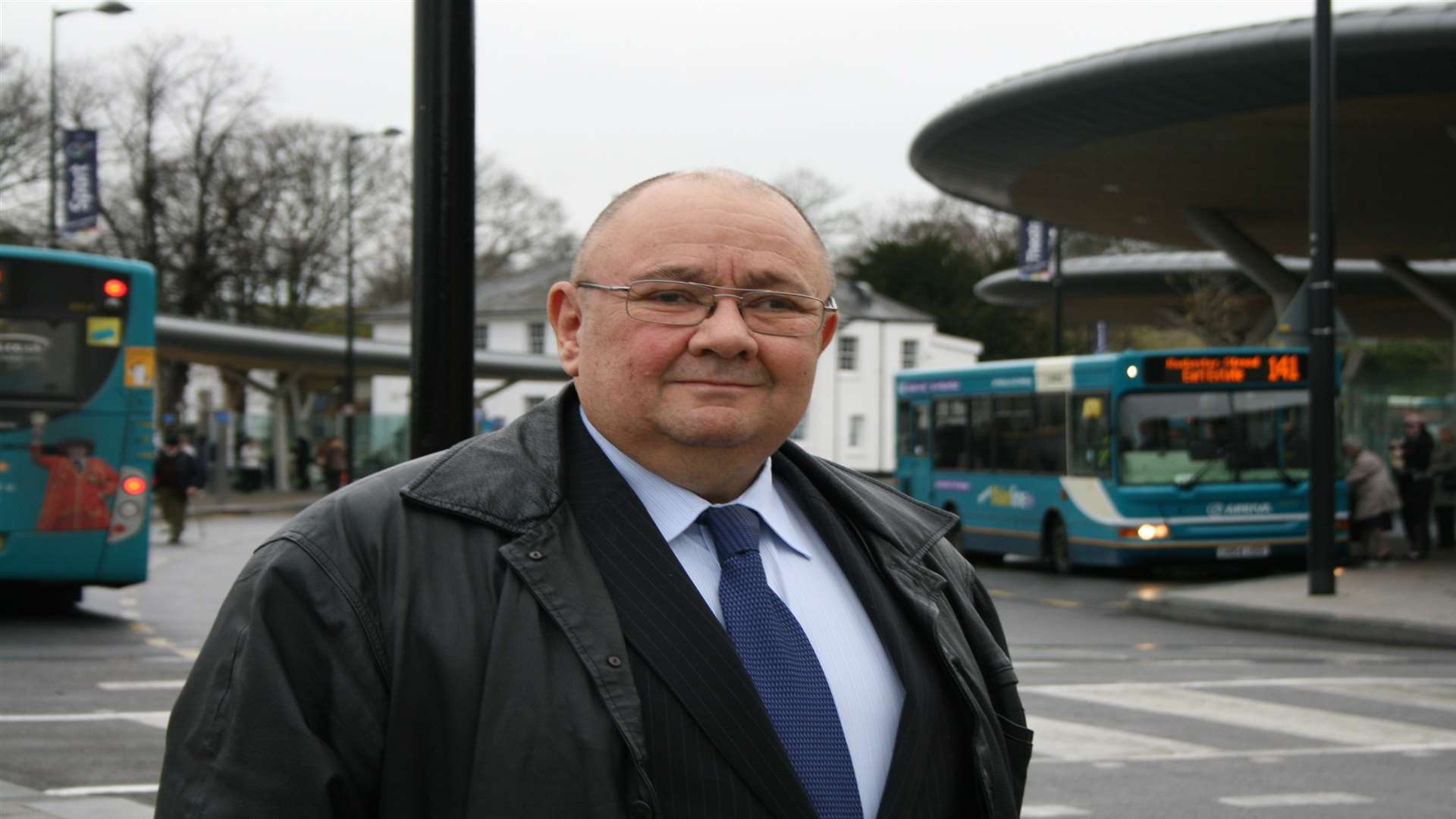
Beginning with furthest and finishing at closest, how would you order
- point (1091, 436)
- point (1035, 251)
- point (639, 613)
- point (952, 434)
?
point (1035, 251), point (952, 434), point (1091, 436), point (639, 613)

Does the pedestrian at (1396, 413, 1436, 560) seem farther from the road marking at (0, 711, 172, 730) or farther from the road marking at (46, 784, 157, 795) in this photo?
the road marking at (46, 784, 157, 795)

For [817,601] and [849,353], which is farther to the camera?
[849,353]

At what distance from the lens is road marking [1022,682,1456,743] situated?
970cm

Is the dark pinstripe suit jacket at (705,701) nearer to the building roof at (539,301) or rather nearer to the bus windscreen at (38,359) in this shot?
the bus windscreen at (38,359)

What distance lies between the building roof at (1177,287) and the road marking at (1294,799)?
35605 mm

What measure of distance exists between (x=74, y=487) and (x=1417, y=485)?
1661cm

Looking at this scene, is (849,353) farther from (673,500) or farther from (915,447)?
(673,500)

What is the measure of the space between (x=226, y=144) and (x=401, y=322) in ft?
64.4

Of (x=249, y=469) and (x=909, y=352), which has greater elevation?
(x=909, y=352)

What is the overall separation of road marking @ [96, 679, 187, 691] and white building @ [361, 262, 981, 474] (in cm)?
5564

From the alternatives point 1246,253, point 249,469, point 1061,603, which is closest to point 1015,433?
point 1061,603

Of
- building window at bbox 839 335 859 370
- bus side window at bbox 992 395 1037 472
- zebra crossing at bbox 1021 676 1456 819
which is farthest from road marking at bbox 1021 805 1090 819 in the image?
building window at bbox 839 335 859 370

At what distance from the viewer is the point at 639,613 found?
222cm

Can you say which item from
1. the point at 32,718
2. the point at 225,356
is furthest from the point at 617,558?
the point at 225,356
